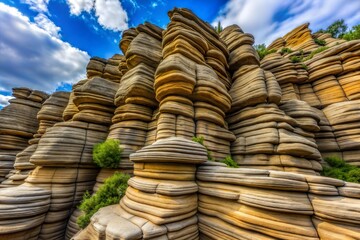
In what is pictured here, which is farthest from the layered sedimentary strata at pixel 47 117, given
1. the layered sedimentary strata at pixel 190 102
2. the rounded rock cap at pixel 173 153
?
the rounded rock cap at pixel 173 153

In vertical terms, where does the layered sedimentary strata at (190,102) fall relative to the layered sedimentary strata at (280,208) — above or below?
above

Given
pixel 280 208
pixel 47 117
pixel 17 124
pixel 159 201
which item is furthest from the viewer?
pixel 17 124

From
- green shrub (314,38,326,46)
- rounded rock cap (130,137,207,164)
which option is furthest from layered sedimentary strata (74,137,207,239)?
green shrub (314,38,326,46)

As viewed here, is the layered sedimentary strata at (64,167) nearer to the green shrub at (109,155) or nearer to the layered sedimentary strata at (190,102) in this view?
the green shrub at (109,155)

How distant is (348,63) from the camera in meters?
11.4

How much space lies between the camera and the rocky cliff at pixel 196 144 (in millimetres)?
4031

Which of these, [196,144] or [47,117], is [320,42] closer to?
A: [196,144]

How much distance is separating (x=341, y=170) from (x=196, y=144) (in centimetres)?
896

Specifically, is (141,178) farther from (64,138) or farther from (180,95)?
(64,138)

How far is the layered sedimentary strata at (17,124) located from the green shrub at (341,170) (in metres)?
24.5

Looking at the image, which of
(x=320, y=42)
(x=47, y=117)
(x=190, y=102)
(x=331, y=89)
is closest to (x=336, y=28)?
(x=320, y=42)

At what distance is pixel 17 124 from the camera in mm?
16312

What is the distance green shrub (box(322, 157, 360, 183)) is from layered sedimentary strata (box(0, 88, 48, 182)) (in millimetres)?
24509

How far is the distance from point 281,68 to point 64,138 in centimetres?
1760
